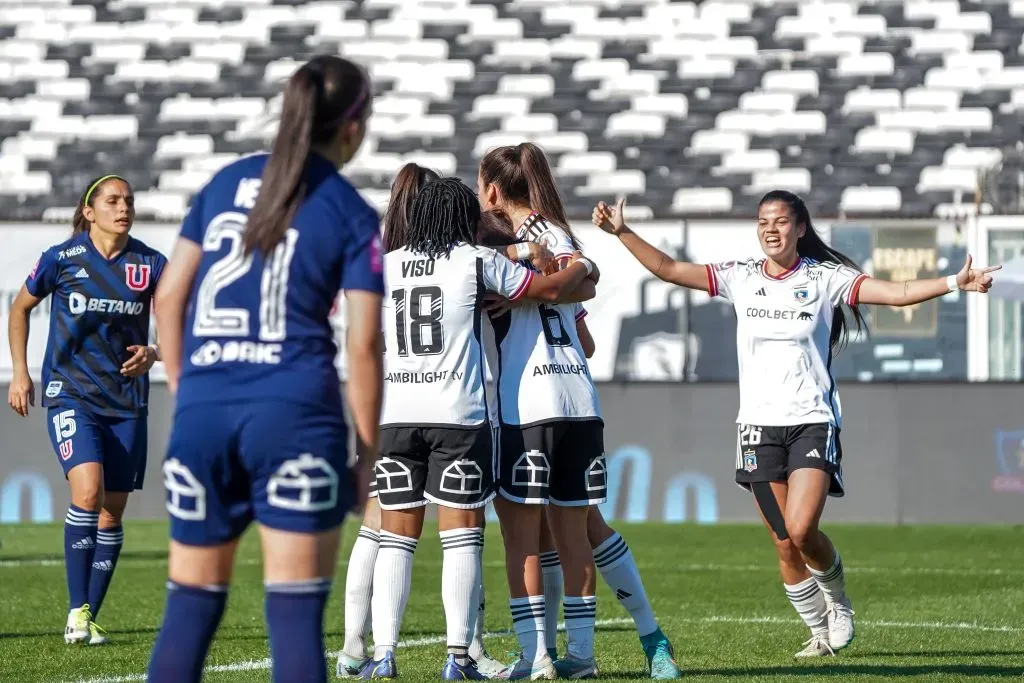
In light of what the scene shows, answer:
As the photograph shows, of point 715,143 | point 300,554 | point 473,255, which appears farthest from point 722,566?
point 715,143

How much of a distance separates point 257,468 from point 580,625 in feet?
8.80

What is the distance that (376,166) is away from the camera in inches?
781

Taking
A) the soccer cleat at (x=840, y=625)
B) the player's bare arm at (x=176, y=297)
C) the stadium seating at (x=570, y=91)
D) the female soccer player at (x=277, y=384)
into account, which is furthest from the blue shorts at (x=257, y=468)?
the stadium seating at (x=570, y=91)

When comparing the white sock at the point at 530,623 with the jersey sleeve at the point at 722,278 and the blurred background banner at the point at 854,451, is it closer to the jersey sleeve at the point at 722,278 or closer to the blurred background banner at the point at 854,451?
the jersey sleeve at the point at 722,278

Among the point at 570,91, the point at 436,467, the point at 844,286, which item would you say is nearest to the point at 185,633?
the point at 436,467

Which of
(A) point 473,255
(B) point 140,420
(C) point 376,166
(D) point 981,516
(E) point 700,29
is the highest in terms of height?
(E) point 700,29

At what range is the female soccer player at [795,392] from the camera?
22.2 ft

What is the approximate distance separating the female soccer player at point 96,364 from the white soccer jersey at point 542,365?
2223mm

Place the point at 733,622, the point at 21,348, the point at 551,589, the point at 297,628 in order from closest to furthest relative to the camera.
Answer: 1. the point at 297,628
2. the point at 551,589
3. the point at 21,348
4. the point at 733,622

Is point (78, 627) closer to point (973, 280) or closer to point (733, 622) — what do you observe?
point (733, 622)

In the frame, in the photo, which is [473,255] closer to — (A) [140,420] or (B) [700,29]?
(A) [140,420]

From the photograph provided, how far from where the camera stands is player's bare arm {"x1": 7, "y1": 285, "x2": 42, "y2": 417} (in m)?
7.45

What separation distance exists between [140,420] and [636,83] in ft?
46.9

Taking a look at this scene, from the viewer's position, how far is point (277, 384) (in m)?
3.44
